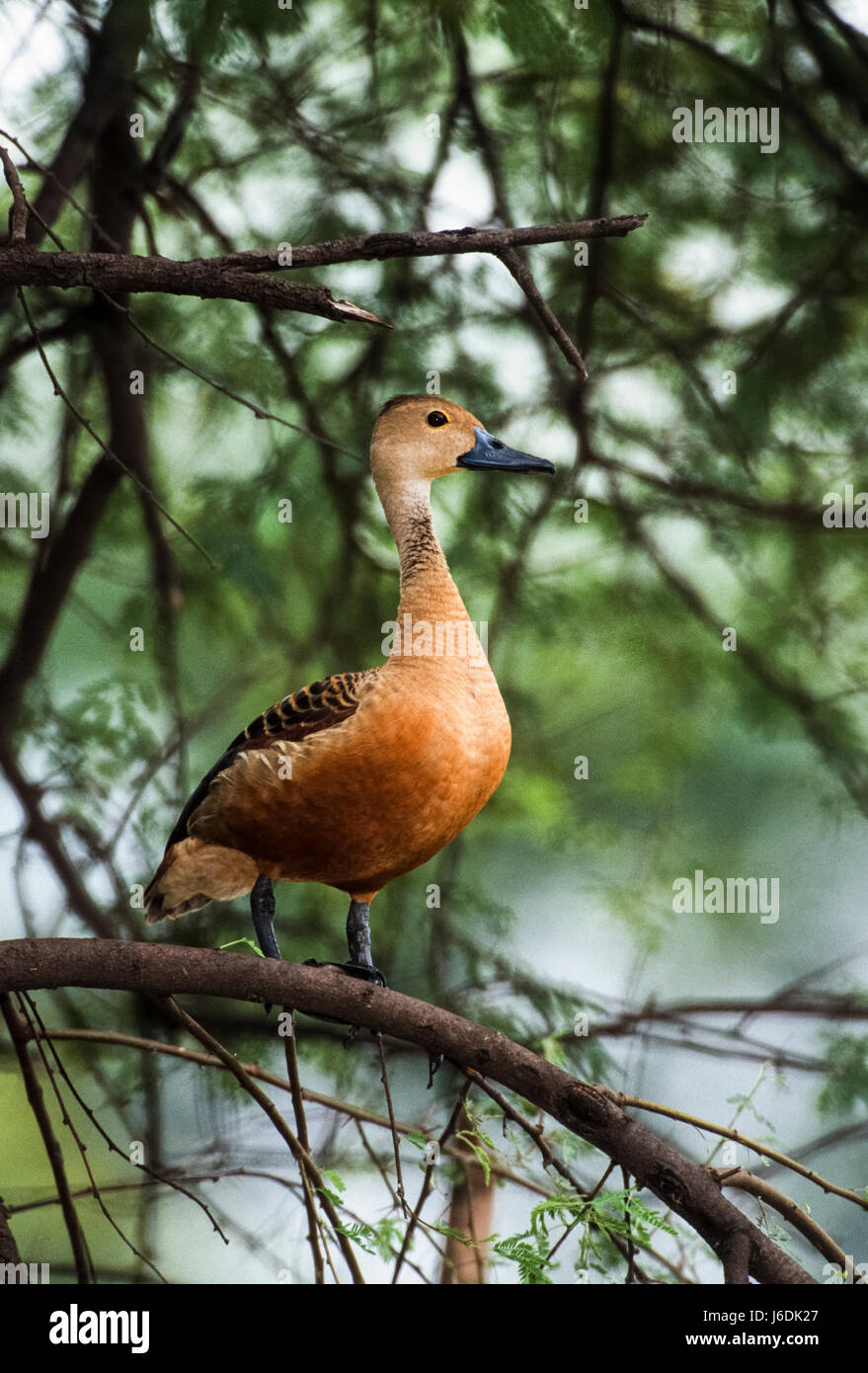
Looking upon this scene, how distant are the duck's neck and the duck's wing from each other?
0.10 meters

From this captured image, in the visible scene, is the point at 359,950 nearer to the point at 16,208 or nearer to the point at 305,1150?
the point at 305,1150

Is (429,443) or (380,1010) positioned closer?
(380,1010)

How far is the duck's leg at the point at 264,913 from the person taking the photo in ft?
5.51

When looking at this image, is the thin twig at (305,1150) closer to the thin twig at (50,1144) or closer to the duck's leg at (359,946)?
the duck's leg at (359,946)

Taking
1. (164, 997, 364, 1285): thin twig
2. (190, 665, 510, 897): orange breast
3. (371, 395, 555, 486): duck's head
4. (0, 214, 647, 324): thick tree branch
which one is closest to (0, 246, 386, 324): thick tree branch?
(0, 214, 647, 324): thick tree branch

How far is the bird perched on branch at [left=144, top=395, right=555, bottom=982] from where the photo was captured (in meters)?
1.51

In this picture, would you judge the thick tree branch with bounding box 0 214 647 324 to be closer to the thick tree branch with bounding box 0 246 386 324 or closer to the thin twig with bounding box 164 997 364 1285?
the thick tree branch with bounding box 0 246 386 324

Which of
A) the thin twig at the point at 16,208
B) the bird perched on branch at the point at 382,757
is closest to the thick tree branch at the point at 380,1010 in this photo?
the bird perched on branch at the point at 382,757

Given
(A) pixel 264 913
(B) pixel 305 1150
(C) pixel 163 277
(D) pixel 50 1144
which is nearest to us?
(C) pixel 163 277

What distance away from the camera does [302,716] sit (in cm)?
161

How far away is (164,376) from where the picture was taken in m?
2.51

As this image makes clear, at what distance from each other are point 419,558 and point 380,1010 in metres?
0.55

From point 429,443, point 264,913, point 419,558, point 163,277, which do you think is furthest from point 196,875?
point 163,277

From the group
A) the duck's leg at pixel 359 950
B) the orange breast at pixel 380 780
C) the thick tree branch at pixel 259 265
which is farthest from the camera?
the duck's leg at pixel 359 950
